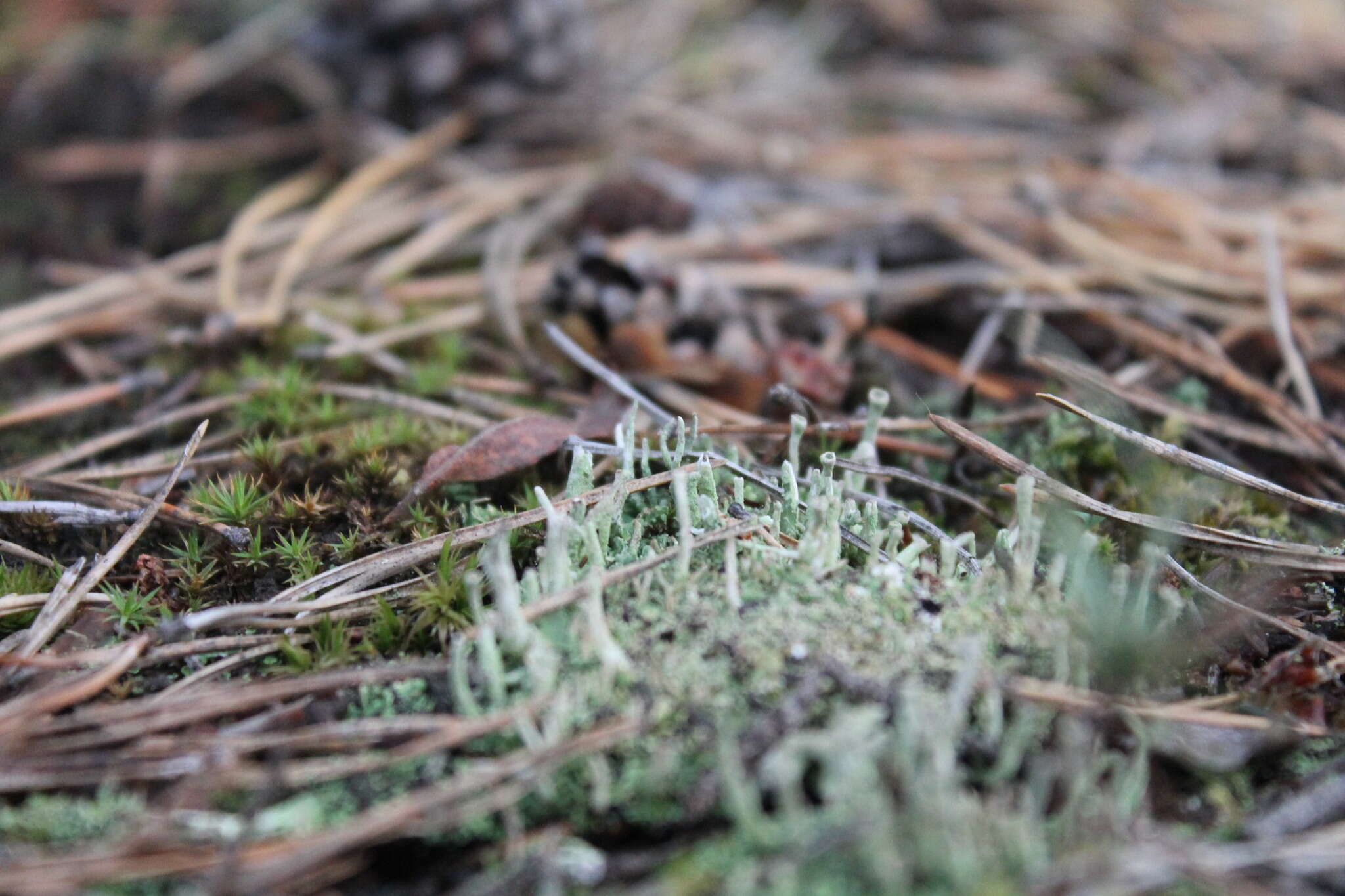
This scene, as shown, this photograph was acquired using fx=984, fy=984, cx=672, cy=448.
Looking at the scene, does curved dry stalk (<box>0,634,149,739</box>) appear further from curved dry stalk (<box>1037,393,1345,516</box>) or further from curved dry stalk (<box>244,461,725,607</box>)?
curved dry stalk (<box>1037,393,1345,516</box>)

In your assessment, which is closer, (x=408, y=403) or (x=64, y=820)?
(x=64, y=820)

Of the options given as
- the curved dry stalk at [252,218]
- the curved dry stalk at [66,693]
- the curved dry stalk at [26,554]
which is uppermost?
the curved dry stalk at [252,218]

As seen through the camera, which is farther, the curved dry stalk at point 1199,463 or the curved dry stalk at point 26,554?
the curved dry stalk at point 1199,463

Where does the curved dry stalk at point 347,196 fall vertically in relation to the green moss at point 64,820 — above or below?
above

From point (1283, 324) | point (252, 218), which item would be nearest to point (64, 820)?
point (252, 218)

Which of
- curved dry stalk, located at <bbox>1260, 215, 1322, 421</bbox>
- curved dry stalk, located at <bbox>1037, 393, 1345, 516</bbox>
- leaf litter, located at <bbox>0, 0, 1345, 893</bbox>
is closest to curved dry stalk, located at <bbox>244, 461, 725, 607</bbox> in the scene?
leaf litter, located at <bbox>0, 0, 1345, 893</bbox>

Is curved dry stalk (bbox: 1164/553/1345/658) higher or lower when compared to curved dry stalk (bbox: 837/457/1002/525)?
lower

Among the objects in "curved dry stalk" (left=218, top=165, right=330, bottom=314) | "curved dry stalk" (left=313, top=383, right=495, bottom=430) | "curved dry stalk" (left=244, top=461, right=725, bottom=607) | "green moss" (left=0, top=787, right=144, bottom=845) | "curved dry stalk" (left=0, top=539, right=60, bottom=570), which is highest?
"curved dry stalk" (left=218, top=165, right=330, bottom=314)

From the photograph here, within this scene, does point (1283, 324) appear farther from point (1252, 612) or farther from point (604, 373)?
point (604, 373)

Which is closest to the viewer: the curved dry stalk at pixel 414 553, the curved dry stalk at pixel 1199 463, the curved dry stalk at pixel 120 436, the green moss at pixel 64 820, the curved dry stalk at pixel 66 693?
the green moss at pixel 64 820

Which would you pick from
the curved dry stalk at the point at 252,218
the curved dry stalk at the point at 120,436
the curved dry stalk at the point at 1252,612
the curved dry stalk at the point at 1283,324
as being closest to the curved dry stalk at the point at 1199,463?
the curved dry stalk at the point at 1252,612

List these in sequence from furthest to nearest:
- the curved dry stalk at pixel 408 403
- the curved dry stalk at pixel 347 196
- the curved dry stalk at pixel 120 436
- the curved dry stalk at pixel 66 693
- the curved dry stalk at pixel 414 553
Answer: the curved dry stalk at pixel 347 196
the curved dry stalk at pixel 408 403
the curved dry stalk at pixel 120 436
the curved dry stalk at pixel 414 553
the curved dry stalk at pixel 66 693

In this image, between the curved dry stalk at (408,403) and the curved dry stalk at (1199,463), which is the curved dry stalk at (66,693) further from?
the curved dry stalk at (1199,463)
